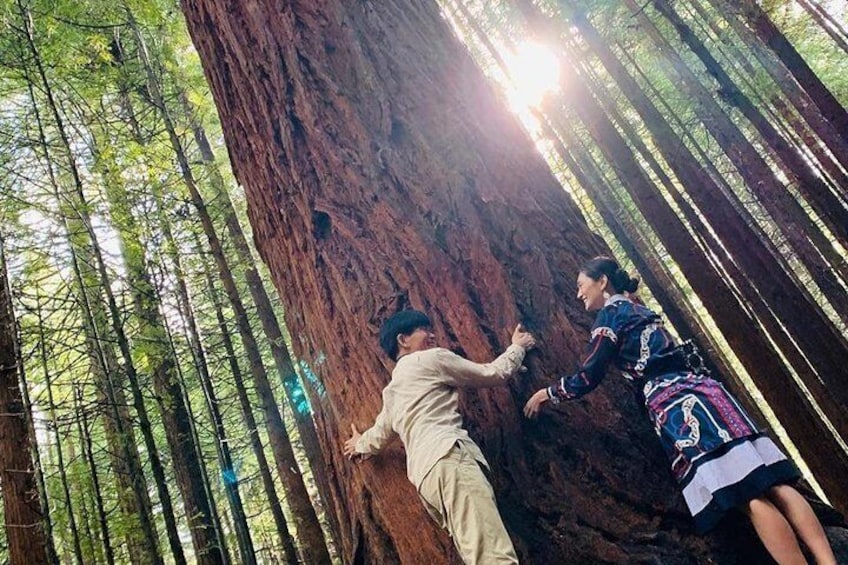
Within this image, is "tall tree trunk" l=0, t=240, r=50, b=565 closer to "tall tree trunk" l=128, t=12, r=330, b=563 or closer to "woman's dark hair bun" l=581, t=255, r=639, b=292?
"tall tree trunk" l=128, t=12, r=330, b=563

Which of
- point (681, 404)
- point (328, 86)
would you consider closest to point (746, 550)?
point (681, 404)

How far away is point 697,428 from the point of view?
235 cm

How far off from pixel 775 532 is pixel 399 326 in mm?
1827

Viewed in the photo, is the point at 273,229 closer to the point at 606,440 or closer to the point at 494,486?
the point at 494,486

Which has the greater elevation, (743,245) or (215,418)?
(215,418)

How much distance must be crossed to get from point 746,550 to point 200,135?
906cm

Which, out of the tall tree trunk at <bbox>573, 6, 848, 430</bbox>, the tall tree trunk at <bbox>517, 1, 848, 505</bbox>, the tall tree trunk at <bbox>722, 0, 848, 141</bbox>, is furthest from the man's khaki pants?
the tall tree trunk at <bbox>722, 0, 848, 141</bbox>

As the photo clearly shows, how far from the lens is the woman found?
2.18m

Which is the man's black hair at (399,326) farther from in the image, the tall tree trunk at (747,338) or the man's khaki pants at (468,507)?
the tall tree trunk at (747,338)

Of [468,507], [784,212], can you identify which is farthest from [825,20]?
[468,507]

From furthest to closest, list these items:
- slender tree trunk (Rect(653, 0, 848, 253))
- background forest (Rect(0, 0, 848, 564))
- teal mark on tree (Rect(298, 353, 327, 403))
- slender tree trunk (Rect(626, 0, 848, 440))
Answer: slender tree trunk (Rect(653, 0, 848, 253)) → slender tree trunk (Rect(626, 0, 848, 440)) → teal mark on tree (Rect(298, 353, 327, 403)) → background forest (Rect(0, 0, 848, 564))

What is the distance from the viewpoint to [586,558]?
2.30 meters

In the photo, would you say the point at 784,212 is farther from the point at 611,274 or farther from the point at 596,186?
the point at 611,274

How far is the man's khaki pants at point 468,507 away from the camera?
2258 mm
